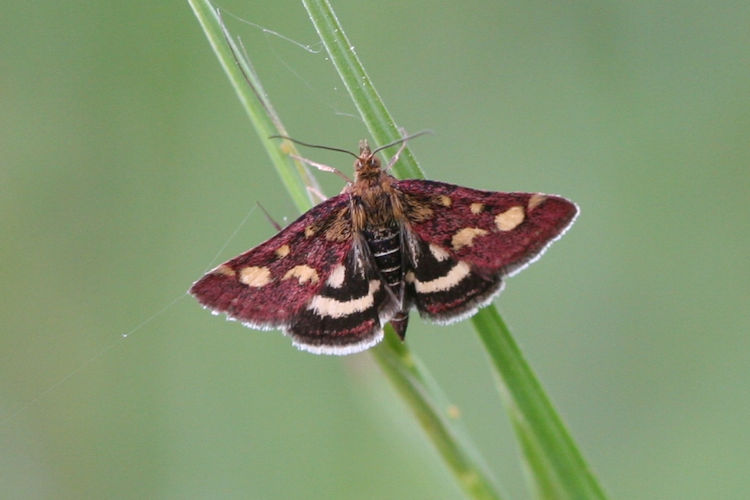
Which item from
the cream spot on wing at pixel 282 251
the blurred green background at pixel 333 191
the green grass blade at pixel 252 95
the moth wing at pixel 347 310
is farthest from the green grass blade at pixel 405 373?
the blurred green background at pixel 333 191

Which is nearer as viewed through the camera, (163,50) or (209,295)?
(209,295)

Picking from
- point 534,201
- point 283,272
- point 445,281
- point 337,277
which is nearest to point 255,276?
point 283,272

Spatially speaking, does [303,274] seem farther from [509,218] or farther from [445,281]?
[509,218]

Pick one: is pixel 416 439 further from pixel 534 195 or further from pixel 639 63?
pixel 639 63

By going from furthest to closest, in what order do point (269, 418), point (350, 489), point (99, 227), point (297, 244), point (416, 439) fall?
point (99, 227), point (269, 418), point (350, 489), point (297, 244), point (416, 439)

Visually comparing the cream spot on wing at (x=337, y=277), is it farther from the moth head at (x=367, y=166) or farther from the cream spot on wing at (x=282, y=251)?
the moth head at (x=367, y=166)

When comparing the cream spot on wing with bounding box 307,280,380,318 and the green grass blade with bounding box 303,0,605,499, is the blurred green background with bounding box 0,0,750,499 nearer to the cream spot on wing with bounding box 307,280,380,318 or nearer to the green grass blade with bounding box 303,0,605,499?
the cream spot on wing with bounding box 307,280,380,318

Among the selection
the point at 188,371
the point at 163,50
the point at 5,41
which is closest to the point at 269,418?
the point at 188,371
